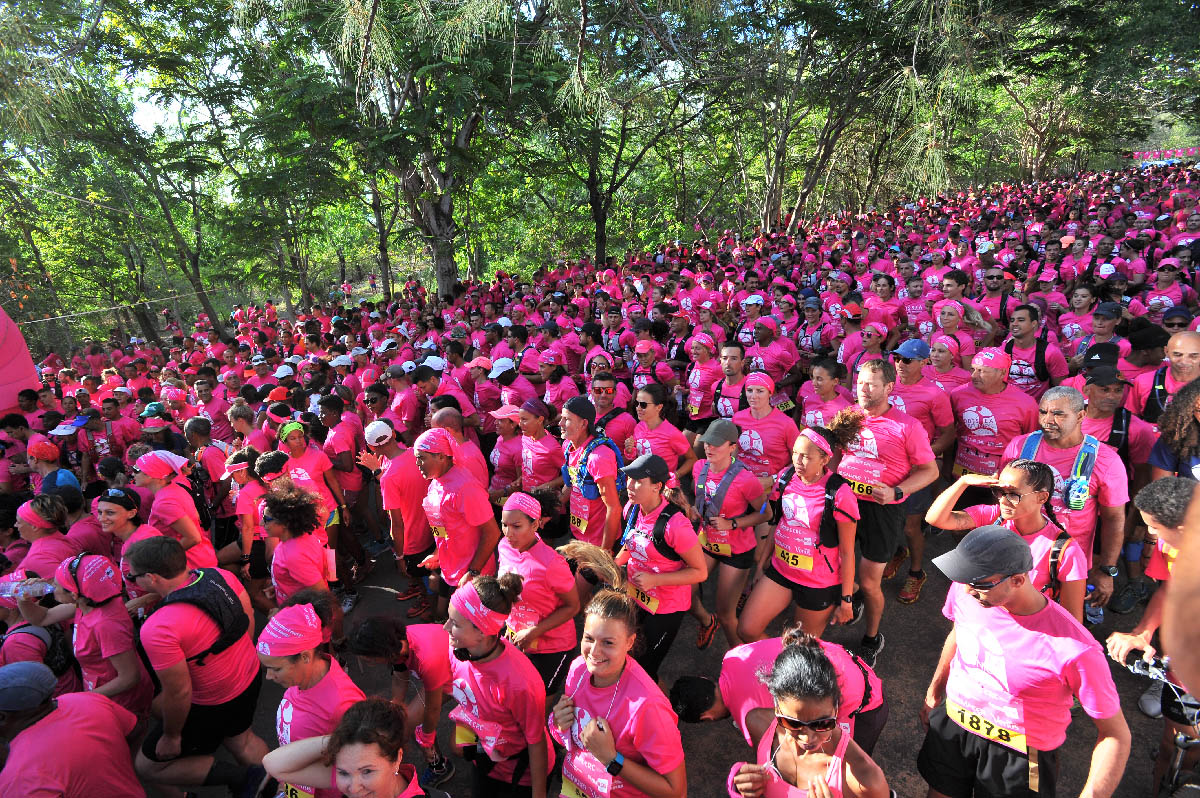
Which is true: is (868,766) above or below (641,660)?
above

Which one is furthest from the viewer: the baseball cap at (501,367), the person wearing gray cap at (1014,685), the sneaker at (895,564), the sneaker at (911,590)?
the baseball cap at (501,367)

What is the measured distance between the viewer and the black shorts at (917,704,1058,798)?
2.55m

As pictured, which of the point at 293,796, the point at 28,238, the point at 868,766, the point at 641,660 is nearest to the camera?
the point at 868,766

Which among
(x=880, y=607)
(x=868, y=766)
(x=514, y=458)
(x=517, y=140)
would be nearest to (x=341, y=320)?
(x=517, y=140)

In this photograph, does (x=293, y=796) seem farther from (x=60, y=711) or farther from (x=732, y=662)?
(x=732, y=662)

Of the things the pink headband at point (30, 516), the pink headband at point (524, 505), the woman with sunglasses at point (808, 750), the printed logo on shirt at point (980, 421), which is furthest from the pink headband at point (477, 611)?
the printed logo on shirt at point (980, 421)

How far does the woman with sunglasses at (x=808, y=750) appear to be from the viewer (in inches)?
85.8

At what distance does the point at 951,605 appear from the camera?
298 cm

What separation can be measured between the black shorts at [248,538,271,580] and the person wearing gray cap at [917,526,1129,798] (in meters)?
5.19

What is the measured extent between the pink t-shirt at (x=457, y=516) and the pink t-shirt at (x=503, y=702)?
1.35 meters

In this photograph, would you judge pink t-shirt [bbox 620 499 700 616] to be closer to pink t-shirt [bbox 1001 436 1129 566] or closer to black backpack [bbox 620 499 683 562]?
black backpack [bbox 620 499 683 562]

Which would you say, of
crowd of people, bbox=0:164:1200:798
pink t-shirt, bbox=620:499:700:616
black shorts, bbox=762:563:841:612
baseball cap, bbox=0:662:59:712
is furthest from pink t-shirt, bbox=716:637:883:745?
baseball cap, bbox=0:662:59:712

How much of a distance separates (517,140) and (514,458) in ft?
47.1

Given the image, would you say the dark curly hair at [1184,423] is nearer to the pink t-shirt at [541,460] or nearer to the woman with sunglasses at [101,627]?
the pink t-shirt at [541,460]
